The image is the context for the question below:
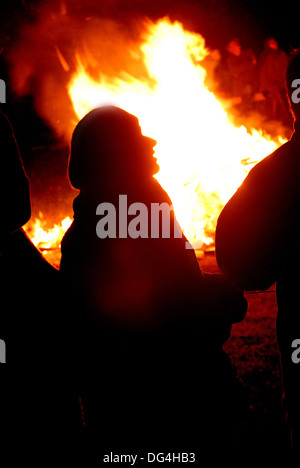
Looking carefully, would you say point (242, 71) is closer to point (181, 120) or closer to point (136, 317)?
point (181, 120)

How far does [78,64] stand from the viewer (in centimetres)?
573

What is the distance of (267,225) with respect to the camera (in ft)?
5.35

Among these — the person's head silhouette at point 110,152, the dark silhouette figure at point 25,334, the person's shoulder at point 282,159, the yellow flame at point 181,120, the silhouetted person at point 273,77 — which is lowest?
the dark silhouette figure at point 25,334

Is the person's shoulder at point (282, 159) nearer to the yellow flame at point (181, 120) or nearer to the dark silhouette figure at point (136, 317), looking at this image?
the dark silhouette figure at point (136, 317)

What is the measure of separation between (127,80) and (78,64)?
95 cm

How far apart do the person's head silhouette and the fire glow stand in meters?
3.08

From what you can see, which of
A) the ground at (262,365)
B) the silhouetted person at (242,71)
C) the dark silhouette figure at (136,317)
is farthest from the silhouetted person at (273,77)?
the dark silhouette figure at (136,317)

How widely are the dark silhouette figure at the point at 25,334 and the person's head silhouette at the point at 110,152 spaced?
327 mm

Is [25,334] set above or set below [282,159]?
below

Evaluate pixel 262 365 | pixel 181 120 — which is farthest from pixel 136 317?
pixel 181 120

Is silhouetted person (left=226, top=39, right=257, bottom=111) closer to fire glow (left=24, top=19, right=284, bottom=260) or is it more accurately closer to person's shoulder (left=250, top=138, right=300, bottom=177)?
fire glow (left=24, top=19, right=284, bottom=260)

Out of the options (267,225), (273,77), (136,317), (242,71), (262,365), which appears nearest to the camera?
(267,225)

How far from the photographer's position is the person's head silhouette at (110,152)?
72.4 inches

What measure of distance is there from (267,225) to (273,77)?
22.1 ft
